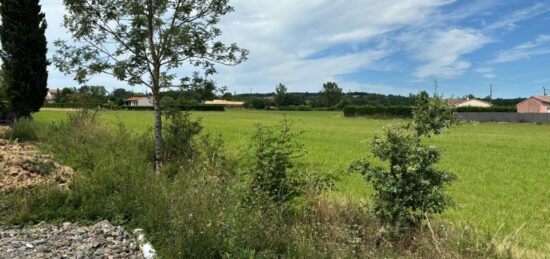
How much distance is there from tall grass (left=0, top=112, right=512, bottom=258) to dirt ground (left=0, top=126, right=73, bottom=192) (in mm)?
324

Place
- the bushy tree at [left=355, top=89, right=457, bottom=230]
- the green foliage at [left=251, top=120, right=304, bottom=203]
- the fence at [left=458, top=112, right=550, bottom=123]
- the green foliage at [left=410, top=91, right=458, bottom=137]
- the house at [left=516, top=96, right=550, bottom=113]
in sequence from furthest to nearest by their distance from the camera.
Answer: the house at [left=516, top=96, right=550, bottom=113] → the fence at [left=458, top=112, right=550, bottom=123] → the green foliage at [left=251, top=120, right=304, bottom=203] → the green foliage at [left=410, top=91, right=458, bottom=137] → the bushy tree at [left=355, top=89, right=457, bottom=230]

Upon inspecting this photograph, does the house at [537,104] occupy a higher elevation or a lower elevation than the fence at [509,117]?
higher

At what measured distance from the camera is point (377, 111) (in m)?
70.0

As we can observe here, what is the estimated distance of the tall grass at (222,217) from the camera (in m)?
4.50

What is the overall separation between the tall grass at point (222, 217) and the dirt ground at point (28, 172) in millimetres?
324

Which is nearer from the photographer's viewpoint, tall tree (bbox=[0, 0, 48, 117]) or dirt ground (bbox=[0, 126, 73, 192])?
dirt ground (bbox=[0, 126, 73, 192])

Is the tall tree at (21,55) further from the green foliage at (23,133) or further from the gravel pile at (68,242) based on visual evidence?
the gravel pile at (68,242)

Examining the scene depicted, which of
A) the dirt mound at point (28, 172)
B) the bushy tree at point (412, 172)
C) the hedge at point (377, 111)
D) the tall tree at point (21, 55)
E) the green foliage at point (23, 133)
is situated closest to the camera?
the bushy tree at point (412, 172)

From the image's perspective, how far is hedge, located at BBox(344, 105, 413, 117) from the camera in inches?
2594

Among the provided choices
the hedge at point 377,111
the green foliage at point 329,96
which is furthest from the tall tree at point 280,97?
the hedge at point 377,111

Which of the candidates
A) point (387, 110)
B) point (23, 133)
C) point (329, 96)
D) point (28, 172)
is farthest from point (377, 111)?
point (329, 96)

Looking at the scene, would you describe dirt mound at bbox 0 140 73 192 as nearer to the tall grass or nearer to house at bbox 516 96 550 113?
the tall grass

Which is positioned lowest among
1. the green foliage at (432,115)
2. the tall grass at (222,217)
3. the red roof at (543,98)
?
the tall grass at (222,217)

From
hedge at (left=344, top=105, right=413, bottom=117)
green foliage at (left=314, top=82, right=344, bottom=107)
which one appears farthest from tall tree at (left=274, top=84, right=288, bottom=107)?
hedge at (left=344, top=105, right=413, bottom=117)
